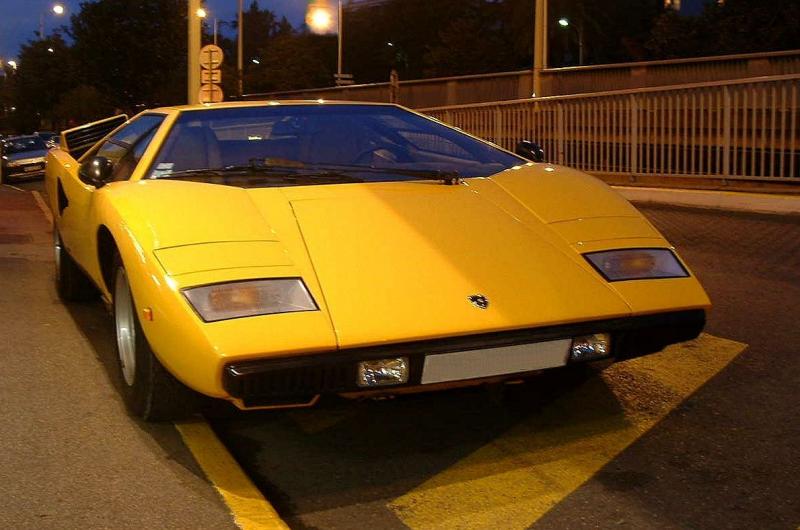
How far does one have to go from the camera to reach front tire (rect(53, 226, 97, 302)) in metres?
6.36

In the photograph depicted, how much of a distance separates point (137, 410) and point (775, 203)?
822 cm

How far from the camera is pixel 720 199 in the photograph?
11344 millimetres

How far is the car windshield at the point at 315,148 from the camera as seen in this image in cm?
439

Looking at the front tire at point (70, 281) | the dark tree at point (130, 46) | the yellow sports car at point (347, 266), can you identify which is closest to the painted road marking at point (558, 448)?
the yellow sports car at point (347, 266)

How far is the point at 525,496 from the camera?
3.36m

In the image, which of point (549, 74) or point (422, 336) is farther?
→ point (549, 74)

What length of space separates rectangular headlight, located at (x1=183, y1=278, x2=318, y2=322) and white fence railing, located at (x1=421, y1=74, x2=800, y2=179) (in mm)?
9119

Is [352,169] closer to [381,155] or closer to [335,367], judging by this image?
[381,155]

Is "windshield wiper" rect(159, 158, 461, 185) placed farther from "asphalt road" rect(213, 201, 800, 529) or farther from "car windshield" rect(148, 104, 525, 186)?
"asphalt road" rect(213, 201, 800, 529)

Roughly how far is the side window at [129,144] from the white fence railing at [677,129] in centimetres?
800

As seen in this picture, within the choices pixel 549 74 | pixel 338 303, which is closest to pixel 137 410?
pixel 338 303

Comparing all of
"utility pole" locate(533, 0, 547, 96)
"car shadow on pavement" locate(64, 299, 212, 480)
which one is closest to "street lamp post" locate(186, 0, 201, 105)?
"utility pole" locate(533, 0, 547, 96)

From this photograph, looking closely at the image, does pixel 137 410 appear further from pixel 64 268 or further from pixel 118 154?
pixel 64 268

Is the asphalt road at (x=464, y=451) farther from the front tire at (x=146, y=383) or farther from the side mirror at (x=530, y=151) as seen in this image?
the side mirror at (x=530, y=151)
